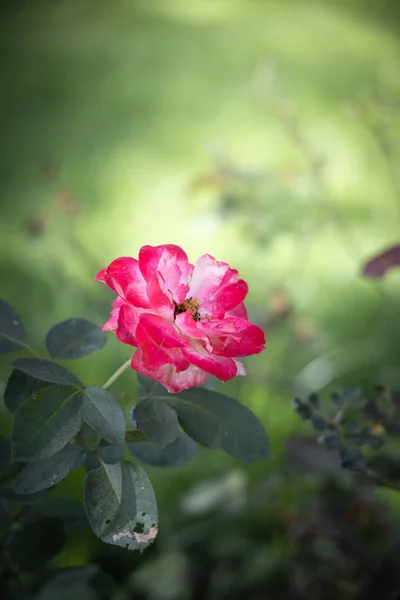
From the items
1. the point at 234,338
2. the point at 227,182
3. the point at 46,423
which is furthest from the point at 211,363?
the point at 227,182

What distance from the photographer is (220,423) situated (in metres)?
0.50

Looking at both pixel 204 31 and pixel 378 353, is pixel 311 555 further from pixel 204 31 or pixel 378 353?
pixel 204 31

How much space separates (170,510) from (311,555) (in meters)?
0.28

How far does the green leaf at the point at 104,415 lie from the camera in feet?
1.47

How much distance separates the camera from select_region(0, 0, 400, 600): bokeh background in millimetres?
1145

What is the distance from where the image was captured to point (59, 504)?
2.07ft

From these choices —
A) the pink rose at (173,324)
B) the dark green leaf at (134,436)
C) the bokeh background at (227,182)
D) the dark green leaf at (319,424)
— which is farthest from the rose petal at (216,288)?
the bokeh background at (227,182)

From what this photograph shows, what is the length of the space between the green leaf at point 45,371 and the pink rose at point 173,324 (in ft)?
0.20

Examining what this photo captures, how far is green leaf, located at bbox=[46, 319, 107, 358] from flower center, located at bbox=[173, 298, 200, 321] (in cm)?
10

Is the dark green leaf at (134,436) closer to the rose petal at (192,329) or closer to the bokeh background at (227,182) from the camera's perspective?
the rose petal at (192,329)

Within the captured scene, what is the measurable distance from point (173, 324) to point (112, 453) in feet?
0.44

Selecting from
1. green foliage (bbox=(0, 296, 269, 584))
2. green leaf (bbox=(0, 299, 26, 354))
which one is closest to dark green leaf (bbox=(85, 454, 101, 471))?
green foliage (bbox=(0, 296, 269, 584))

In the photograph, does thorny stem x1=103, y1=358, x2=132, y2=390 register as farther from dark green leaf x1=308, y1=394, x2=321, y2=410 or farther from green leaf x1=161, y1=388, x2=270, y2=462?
dark green leaf x1=308, y1=394, x2=321, y2=410

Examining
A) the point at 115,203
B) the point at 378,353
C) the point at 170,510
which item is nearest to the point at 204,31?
the point at 115,203
